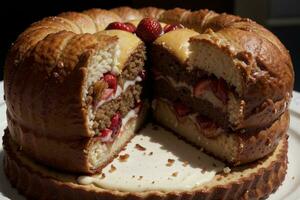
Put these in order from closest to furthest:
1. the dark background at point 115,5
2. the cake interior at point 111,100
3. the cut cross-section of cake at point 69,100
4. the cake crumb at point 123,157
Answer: the cut cross-section of cake at point 69,100 < the cake interior at point 111,100 < the cake crumb at point 123,157 < the dark background at point 115,5

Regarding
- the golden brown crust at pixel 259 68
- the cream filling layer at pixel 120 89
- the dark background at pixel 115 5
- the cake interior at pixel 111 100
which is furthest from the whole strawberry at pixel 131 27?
the dark background at pixel 115 5

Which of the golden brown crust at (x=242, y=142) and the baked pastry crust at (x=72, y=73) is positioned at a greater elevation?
the baked pastry crust at (x=72, y=73)

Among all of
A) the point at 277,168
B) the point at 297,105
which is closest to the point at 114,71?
the point at 277,168

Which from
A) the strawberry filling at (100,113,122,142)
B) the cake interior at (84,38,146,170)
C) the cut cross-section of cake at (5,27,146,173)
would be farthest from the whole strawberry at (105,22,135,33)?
the strawberry filling at (100,113,122,142)

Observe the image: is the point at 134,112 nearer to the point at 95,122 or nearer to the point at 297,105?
the point at 95,122

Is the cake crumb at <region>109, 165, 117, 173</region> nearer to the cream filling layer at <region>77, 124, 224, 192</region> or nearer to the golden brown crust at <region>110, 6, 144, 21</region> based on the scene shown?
the cream filling layer at <region>77, 124, 224, 192</region>

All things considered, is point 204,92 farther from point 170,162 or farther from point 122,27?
point 122,27

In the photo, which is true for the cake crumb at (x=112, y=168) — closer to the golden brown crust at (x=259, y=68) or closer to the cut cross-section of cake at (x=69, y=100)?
the cut cross-section of cake at (x=69, y=100)
